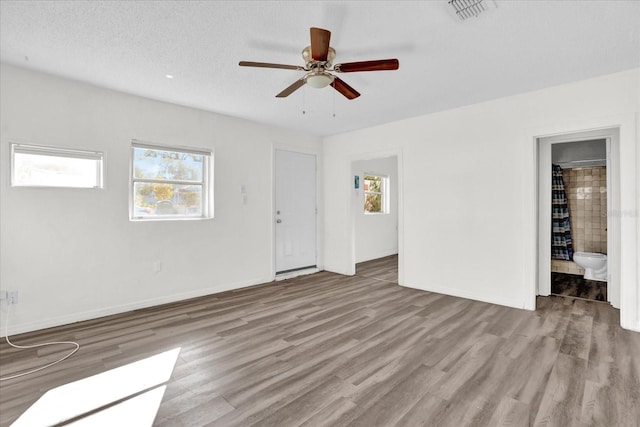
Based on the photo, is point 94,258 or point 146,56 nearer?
point 146,56

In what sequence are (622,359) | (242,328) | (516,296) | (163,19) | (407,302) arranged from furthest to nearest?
(407,302) < (516,296) < (242,328) < (622,359) < (163,19)

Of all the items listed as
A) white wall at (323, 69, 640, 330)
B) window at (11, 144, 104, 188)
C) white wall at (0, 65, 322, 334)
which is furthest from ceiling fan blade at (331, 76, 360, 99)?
window at (11, 144, 104, 188)

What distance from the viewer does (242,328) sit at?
10.1ft

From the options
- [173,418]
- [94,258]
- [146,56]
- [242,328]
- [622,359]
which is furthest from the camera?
[94,258]

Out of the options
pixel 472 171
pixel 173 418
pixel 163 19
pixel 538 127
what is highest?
pixel 163 19

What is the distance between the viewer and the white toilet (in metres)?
4.68

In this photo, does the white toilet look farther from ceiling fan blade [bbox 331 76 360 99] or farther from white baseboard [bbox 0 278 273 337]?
white baseboard [bbox 0 278 273 337]

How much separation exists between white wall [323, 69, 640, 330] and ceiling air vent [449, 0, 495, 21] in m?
1.98

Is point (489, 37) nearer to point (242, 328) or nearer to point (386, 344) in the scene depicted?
point (386, 344)

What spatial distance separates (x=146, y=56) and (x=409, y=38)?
7.43ft

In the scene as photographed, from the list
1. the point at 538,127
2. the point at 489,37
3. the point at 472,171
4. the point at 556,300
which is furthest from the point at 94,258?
the point at 556,300

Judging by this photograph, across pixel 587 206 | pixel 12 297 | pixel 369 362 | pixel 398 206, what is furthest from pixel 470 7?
pixel 587 206

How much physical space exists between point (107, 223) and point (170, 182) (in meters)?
0.88

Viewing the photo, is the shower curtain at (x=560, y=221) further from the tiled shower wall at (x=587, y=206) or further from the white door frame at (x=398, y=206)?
the white door frame at (x=398, y=206)
